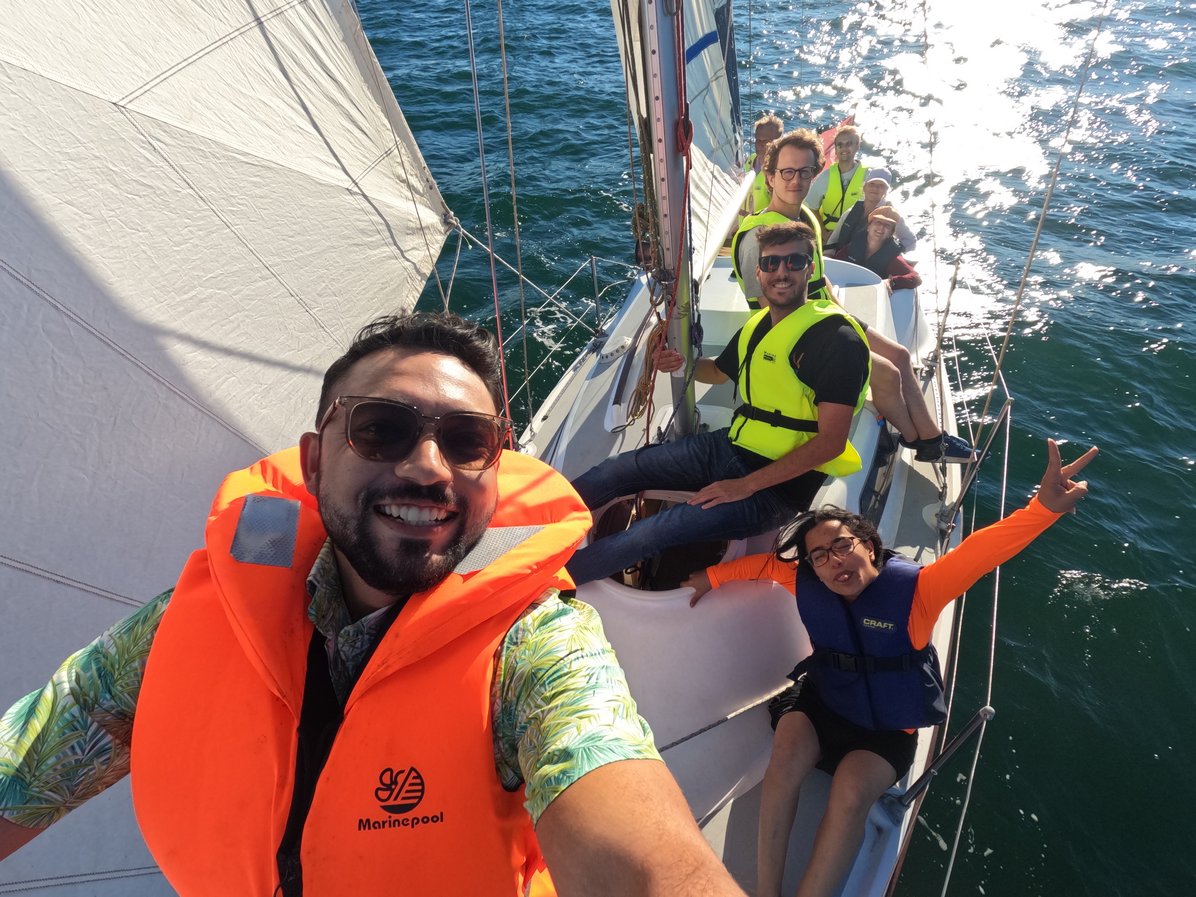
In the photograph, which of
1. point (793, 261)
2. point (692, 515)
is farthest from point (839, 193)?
point (692, 515)

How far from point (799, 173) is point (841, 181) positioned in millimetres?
3011

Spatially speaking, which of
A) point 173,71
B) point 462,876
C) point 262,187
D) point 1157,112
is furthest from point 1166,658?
point 1157,112

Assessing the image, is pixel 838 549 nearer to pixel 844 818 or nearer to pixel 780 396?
pixel 780 396

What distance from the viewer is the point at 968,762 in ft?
13.9

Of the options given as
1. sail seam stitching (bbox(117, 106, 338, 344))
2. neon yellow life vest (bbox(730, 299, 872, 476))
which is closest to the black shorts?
neon yellow life vest (bbox(730, 299, 872, 476))

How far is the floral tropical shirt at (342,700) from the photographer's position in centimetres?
127

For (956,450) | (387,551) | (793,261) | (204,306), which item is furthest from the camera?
(956,450)

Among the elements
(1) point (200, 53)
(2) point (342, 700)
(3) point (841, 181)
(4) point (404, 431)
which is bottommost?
(3) point (841, 181)

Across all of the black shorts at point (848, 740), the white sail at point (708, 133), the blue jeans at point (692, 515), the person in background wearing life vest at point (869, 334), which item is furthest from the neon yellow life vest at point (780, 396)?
the black shorts at point (848, 740)

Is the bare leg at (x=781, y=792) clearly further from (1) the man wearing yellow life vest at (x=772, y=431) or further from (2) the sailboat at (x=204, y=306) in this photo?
(1) the man wearing yellow life vest at (x=772, y=431)

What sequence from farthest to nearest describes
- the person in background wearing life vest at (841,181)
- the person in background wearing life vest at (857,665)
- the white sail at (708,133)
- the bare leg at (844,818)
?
the person in background wearing life vest at (841,181), the white sail at (708,133), the person in background wearing life vest at (857,665), the bare leg at (844,818)

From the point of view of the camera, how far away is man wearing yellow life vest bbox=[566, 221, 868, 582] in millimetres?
2793

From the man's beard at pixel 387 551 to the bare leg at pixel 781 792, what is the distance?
5.58ft

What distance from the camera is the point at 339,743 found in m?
1.32
